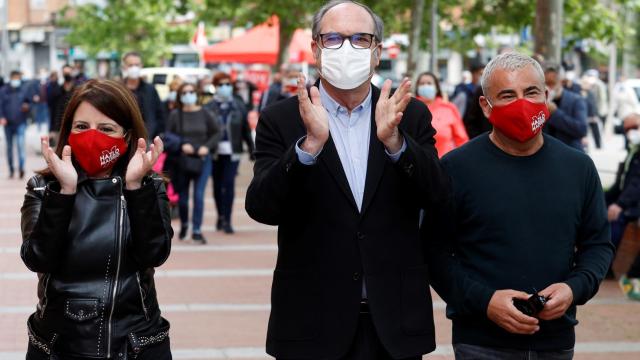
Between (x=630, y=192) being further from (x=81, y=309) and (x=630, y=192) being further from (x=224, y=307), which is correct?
(x=81, y=309)

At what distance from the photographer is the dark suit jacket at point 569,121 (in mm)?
11555

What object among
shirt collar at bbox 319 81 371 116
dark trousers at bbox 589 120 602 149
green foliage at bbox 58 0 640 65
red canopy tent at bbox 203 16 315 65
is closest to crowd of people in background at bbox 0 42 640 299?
shirt collar at bbox 319 81 371 116

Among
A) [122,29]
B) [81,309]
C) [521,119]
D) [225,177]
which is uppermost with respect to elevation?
[521,119]

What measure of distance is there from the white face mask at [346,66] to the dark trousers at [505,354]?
98 centimetres

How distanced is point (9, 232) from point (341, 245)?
11411mm

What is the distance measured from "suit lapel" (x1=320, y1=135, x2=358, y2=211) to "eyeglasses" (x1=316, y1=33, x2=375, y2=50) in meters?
0.35

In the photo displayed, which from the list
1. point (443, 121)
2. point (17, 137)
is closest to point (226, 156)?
point (443, 121)

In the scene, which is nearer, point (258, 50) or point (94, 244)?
point (94, 244)

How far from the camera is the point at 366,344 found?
4137 mm

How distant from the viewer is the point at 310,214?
162 inches

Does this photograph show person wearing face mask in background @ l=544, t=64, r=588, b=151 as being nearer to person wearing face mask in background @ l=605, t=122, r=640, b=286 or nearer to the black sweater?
person wearing face mask in background @ l=605, t=122, r=640, b=286

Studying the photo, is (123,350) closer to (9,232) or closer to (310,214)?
(310,214)

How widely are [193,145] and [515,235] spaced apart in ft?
31.4

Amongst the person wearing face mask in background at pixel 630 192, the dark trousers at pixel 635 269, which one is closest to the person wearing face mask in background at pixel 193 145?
the person wearing face mask in background at pixel 630 192
